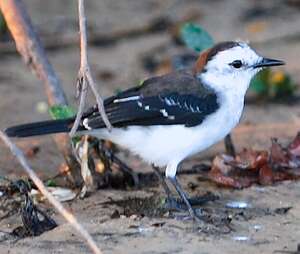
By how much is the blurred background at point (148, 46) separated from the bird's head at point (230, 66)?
1.55m

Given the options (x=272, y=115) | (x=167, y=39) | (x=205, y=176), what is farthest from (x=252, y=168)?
(x=167, y=39)

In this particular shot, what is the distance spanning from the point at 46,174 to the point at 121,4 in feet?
14.6

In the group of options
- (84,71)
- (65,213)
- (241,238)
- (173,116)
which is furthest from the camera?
(173,116)

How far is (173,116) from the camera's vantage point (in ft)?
20.7

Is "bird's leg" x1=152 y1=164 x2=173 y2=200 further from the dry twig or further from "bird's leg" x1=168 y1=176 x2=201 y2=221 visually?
the dry twig

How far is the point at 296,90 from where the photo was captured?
9227mm

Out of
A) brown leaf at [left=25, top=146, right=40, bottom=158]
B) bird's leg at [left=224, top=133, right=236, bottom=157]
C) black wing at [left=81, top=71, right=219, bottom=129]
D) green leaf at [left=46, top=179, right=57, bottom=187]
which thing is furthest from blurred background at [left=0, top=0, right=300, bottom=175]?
black wing at [left=81, top=71, right=219, bottom=129]

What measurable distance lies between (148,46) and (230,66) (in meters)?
3.98

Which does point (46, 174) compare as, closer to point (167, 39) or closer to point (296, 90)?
point (296, 90)

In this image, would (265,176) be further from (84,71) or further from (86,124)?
(84,71)

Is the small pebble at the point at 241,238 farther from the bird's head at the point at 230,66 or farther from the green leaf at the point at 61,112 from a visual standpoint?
the green leaf at the point at 61,112

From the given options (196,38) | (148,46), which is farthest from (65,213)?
(148,46)

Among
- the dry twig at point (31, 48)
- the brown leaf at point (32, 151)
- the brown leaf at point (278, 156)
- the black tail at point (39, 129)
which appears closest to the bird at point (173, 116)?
the black tail at point (39, 129)

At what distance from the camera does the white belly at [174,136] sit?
6.27 metres
